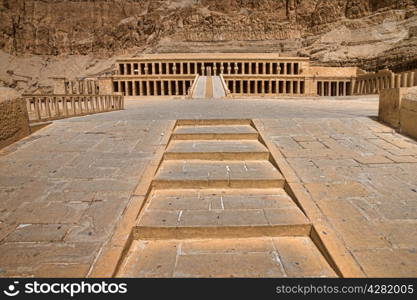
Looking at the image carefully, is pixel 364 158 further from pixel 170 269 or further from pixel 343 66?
pixel 343 66

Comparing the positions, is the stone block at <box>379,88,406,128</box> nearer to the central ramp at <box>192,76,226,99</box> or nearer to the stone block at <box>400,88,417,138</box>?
the stone block at <box>400,88,417,138</box>

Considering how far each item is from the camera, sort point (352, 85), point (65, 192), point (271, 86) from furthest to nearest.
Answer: point (271, 86) → point (352, 85) → point (65, 192)

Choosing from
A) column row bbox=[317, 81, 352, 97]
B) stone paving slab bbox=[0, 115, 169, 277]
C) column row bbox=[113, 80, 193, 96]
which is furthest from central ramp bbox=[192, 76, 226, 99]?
stone paving slab bbox=[0, 115, 169, 277]

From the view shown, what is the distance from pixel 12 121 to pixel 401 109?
22.9ft

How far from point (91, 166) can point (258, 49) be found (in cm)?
4593

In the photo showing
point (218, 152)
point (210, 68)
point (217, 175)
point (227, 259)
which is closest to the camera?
point (227, 259)

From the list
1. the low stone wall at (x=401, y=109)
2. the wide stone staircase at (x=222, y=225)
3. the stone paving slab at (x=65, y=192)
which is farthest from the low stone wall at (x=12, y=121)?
the low stone wall at (x=401, y=109)

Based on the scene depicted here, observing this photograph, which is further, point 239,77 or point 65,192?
point 239,77

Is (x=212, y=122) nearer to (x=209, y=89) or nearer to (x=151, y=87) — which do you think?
(x=209, y=89)

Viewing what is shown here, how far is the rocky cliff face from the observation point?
42719mm

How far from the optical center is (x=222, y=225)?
9.62ft

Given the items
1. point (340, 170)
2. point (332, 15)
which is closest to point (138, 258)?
point (340, 170)

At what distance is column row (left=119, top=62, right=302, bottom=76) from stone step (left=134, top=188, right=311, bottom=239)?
3500 centimetres

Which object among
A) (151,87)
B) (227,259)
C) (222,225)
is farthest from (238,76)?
(227,259)
